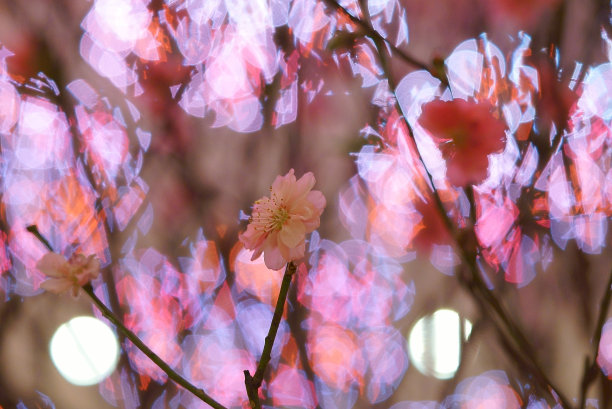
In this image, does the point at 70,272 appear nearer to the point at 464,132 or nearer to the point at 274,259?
the point at 274,259

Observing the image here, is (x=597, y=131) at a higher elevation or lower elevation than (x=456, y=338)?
higher

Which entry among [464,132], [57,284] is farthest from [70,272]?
[464,132]

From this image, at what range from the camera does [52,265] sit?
0.21 metres

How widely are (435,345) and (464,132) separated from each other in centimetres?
39

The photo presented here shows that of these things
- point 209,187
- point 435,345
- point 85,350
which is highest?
point 209,187

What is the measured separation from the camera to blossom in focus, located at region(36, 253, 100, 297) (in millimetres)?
201

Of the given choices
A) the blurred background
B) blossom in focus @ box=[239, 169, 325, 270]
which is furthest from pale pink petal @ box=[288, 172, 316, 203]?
the blurred background

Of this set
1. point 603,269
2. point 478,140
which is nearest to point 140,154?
point 478,140

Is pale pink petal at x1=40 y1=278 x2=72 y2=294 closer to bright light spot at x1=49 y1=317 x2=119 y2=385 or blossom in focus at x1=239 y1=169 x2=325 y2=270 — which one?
blossom in focus at x1=239 y1=169 x2=325 y2=270

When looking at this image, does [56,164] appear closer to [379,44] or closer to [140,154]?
[140,154]

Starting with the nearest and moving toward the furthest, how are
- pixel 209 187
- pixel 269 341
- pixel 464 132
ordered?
pixel 269 341 < pixel 464 132 < pixel 209 187

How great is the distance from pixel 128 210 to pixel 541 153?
46 cm

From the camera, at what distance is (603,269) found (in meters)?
0.57

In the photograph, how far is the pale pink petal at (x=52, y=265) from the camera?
0.67ft
